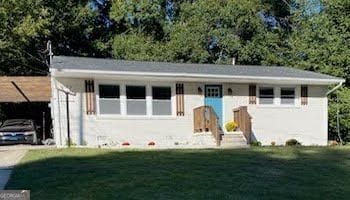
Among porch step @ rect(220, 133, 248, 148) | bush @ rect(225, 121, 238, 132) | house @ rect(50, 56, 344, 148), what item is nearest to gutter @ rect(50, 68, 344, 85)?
house @ rect(50, 56, 344, 148)

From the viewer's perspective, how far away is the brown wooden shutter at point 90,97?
63.1ft

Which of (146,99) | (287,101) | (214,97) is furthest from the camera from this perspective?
(287,101)

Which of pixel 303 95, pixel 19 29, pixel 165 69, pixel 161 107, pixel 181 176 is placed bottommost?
pixel 181 176

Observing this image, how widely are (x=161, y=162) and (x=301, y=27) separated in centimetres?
2346

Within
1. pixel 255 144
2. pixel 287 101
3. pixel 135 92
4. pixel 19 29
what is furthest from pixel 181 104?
pixel 19 29

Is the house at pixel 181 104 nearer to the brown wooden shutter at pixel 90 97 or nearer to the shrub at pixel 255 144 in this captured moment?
the brown wooden shutter at pixel 90 97

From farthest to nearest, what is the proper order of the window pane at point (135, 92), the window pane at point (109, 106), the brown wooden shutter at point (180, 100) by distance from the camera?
the brown wooden shutter at point (180, 100), the window pane at point (135, 92), the window pane at point (109, 106)

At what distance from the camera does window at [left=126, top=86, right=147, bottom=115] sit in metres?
20.0

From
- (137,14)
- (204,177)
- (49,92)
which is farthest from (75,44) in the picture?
(204,177)

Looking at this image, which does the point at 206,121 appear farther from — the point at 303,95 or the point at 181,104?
the point at 303,95

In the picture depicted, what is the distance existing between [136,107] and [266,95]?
6.00m

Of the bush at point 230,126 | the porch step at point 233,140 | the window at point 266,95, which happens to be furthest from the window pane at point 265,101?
the porch step at point 233,140

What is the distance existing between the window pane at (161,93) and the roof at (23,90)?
515 centimetres

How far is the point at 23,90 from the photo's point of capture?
2216 centimetres
